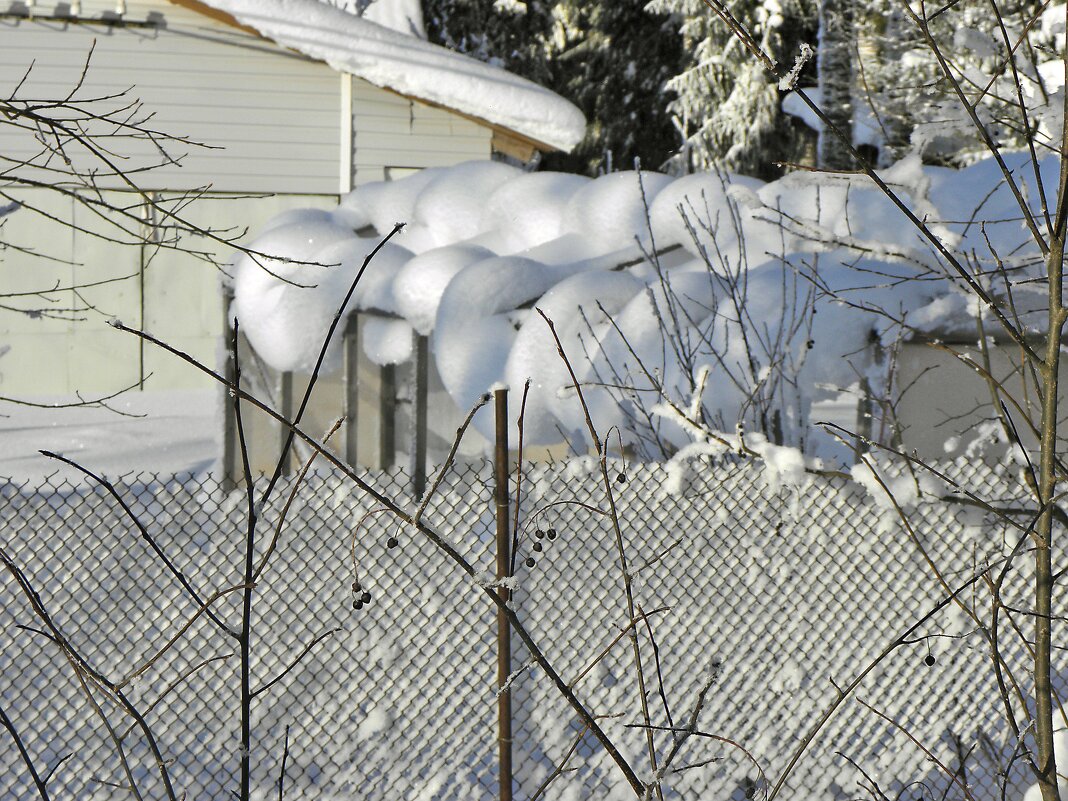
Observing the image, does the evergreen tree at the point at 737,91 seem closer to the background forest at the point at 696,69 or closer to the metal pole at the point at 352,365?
the background forest at the point at 696,69

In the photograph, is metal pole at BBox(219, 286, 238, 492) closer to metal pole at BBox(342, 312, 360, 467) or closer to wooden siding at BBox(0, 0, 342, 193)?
metal pole at BBox(342, 312, 360, 467)

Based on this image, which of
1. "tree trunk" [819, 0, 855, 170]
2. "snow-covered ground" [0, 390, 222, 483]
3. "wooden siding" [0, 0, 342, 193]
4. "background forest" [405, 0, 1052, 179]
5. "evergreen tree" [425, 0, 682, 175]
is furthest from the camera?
"evergreen tree" [425, 0, 682, 175]

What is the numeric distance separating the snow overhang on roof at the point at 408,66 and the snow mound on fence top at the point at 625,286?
12.8 ft

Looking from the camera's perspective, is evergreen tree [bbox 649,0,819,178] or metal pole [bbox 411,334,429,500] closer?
metal pole [bbox 411,334,429,500]

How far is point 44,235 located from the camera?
1280cm

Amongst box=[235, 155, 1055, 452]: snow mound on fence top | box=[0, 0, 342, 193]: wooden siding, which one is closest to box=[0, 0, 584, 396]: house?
box=[0, 0, 342, 193]: wooden siding

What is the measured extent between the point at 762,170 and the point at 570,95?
4.31 m

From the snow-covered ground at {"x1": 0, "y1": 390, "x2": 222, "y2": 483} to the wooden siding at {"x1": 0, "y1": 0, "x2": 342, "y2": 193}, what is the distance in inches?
95.7

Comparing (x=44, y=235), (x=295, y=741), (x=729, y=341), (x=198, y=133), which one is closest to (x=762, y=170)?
(x=198, y=133)

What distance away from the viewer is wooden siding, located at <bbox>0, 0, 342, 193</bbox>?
41.0ft

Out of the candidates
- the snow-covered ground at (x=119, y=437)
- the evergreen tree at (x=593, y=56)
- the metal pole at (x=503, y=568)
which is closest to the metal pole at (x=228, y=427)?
the snow-covered ground at (x=119, y=437)

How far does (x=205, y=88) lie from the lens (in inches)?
503

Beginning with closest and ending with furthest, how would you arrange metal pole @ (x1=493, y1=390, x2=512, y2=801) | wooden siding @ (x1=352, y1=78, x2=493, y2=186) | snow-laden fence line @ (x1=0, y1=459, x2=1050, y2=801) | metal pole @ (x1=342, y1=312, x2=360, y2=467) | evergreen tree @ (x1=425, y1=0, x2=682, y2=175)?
metal pole @ (x1=493, y1=390, x2=512, y2=801) < snow-laden fence line @ (x1=0, y1=459, x2=1050, y2=801) < metal pole @ (x1=342, y1=312, x2=360, y2=467) < wooden siding @ (x1=352, y1=78, x2=493, y2=186) < evergreen tree @ (x1=425, y1=0, x2=682, y2=175)

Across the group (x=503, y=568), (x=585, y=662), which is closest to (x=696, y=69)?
(x=585, y=662)
